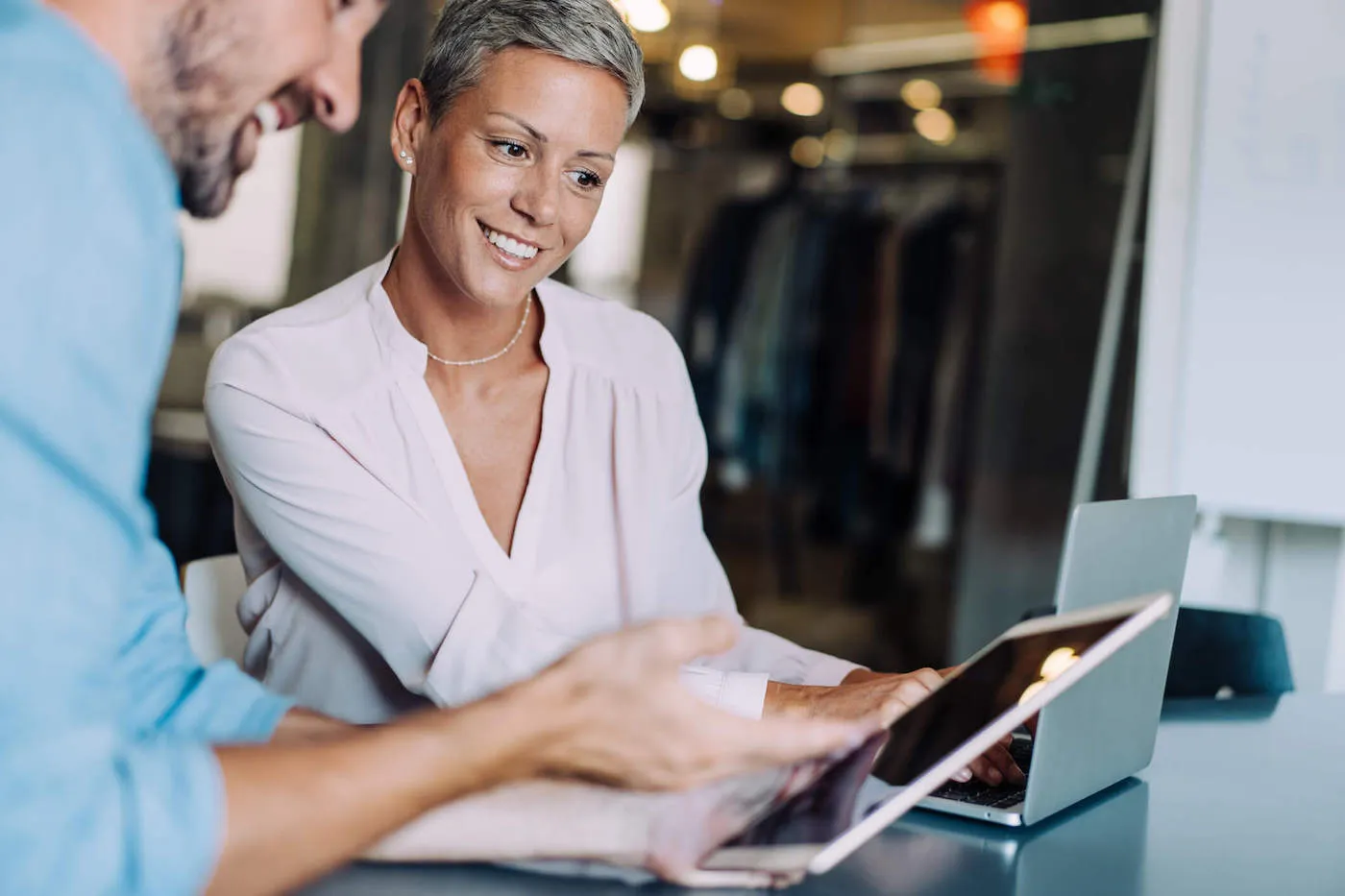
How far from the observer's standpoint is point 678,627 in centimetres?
69

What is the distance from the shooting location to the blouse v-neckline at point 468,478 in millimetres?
1374

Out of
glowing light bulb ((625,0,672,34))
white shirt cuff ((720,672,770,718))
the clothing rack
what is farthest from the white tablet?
glowing light bulb ((625,0,672,34))

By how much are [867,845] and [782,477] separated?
12.2 feet

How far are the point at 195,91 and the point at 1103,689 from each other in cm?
83

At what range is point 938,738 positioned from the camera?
2.55 feet

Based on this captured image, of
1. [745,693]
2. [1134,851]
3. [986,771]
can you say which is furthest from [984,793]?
[745,693]

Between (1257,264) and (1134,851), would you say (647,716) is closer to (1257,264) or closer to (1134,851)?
(1134,851)

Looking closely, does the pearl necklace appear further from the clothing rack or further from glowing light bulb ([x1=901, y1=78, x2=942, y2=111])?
glowing light bulb ([x1=901, y1=78, x2=942, y2=111])

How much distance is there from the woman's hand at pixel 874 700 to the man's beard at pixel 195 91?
2.13 feet

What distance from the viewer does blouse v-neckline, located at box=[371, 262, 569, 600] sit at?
137 cm

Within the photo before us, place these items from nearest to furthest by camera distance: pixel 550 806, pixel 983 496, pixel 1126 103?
pixel 550 806, pixel 1126 103, pixel 983 496

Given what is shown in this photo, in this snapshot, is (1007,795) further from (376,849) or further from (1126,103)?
(1126,103)

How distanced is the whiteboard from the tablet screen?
2114 millimetres

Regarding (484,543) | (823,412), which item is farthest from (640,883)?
(823,412)
